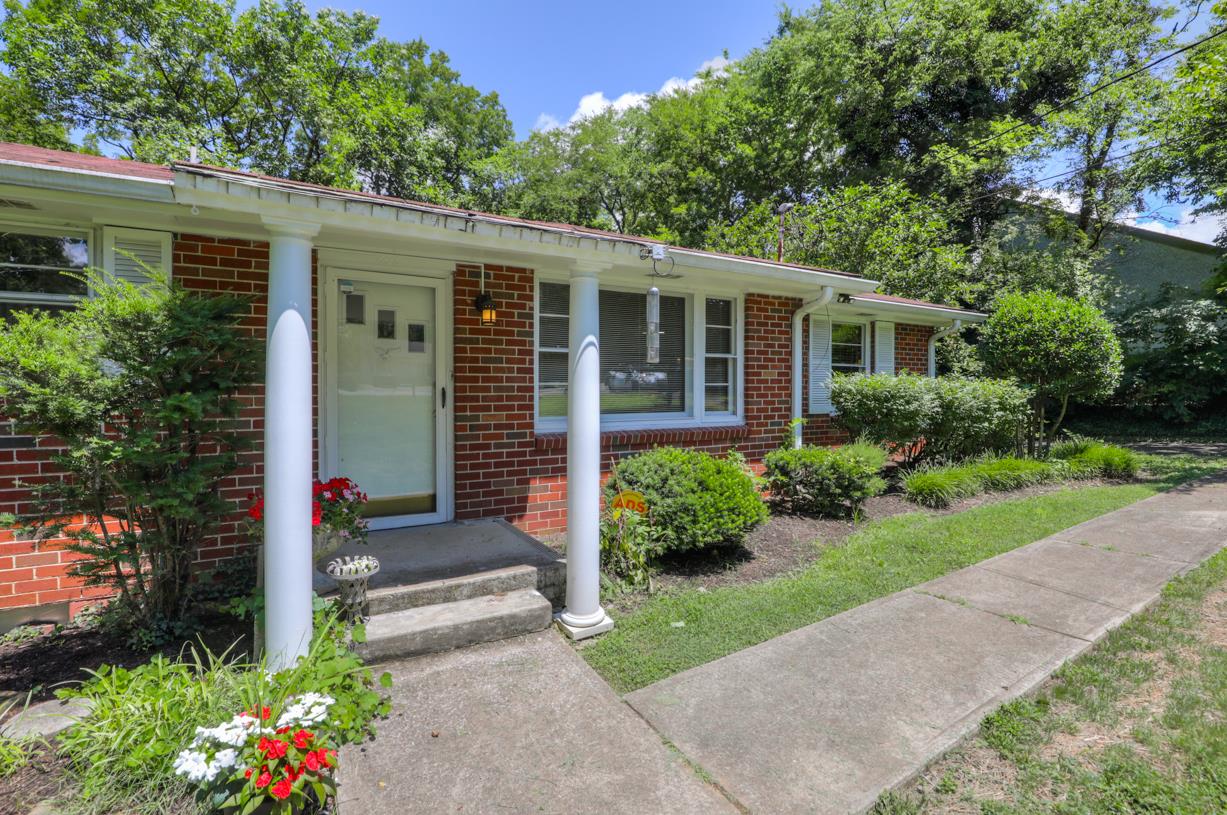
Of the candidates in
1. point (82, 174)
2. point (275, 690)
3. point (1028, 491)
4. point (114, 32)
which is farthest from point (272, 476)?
point (114, 32)

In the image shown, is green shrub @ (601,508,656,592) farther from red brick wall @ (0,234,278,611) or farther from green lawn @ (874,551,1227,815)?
red brick wall @ (0,234,278,611)

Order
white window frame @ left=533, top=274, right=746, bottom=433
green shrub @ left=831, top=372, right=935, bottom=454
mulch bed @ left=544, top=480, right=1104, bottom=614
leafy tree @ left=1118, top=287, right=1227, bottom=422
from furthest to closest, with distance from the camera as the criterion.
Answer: leafy tree @ left=1118, top=287, right=1227, bottom=422 < green shrub @ left=831, top=372, right=935, bottom=454 < white window frame @ left=533, top=274, right=746, bottom=433 < mulch bed @ left=544, top=480, right=1104, bottom=614

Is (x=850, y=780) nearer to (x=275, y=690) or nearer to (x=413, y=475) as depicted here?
(x=275, y=690)

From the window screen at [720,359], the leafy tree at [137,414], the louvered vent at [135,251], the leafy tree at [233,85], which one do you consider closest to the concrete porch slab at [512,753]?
the leafy tree at [137,414]

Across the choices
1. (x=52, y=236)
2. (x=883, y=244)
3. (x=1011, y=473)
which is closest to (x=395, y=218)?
(x=52, y=236)

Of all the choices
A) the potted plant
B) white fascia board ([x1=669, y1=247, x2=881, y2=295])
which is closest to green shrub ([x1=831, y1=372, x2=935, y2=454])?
white fascia board ([x1=669, y1=247, x2=881, y2=295])

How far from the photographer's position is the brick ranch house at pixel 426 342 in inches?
112

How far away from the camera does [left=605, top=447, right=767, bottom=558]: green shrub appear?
4.67 metres

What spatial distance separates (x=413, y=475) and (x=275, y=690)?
2583mm

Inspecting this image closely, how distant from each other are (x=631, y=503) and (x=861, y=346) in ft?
18.9

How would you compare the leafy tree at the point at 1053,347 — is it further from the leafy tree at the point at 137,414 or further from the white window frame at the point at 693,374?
the leafy tree at the point at 137,414

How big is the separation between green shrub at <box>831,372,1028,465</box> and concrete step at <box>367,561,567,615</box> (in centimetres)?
529

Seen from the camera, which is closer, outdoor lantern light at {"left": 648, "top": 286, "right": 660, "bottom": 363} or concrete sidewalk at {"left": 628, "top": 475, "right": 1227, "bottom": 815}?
concrete sidewalk at {"left": 628, "top": 475, "right": 1227, "bottom": 815}

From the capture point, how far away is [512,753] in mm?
2555
